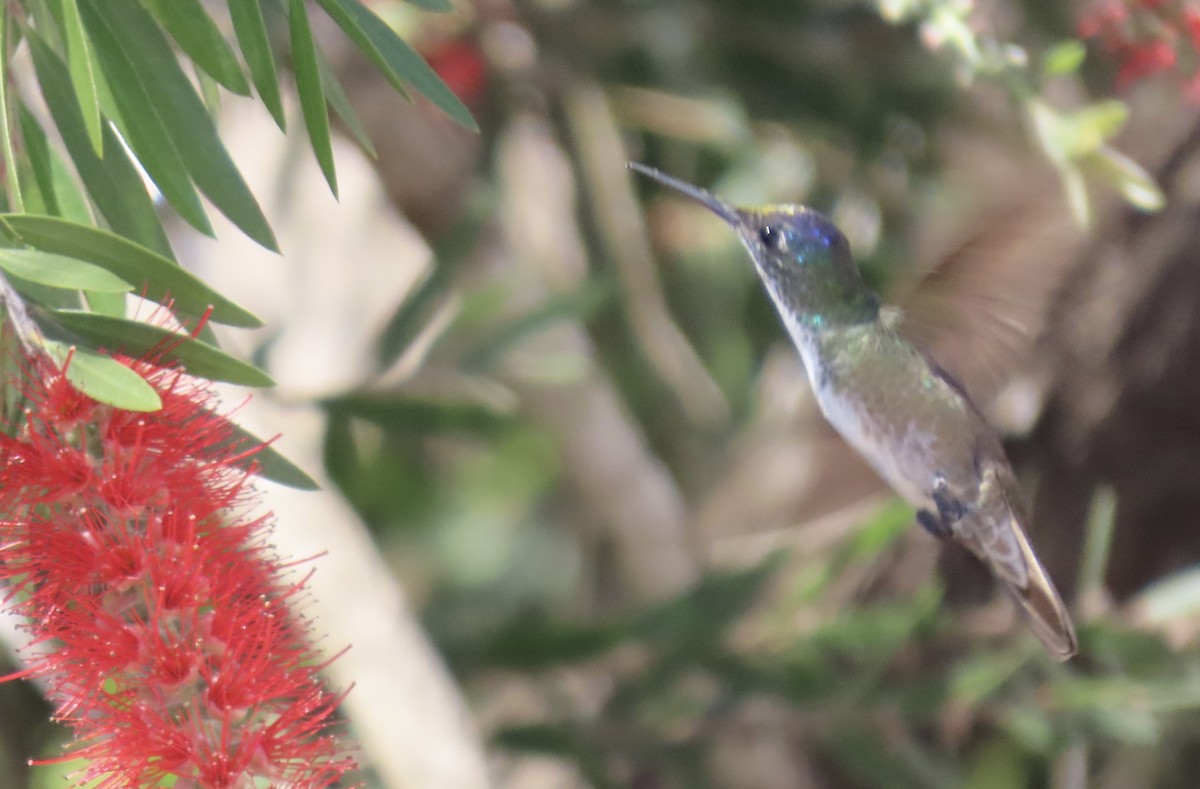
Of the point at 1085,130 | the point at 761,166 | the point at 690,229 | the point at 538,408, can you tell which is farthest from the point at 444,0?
the point at 690,229

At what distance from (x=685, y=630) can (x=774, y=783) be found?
33.4 inches

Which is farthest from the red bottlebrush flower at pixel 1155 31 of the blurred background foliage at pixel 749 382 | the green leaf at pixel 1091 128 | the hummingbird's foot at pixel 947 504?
Result: the blurred background foliage at pixel 749 382

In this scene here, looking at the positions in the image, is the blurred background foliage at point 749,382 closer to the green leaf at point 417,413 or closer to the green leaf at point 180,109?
the green leaf at point 417,413

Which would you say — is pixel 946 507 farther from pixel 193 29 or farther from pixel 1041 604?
pixel 193 29

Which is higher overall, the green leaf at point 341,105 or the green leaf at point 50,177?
the green leaf at point 50,177

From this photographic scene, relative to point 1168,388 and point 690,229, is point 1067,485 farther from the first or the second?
point 690,229

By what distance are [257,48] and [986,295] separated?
0.81m

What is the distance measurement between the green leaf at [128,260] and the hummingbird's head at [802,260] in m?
0.59

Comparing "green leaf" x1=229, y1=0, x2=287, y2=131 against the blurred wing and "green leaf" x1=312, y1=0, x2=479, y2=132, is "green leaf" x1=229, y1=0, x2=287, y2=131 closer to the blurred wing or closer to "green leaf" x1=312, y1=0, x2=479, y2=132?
"green leaf" x1=312, y1=0, x2=479, y2=132

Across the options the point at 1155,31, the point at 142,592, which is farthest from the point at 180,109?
the point at 1155,31

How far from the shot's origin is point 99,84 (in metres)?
1.02

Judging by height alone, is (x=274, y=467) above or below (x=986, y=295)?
above

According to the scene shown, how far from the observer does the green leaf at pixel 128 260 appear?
898mm

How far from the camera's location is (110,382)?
0.90 metres
